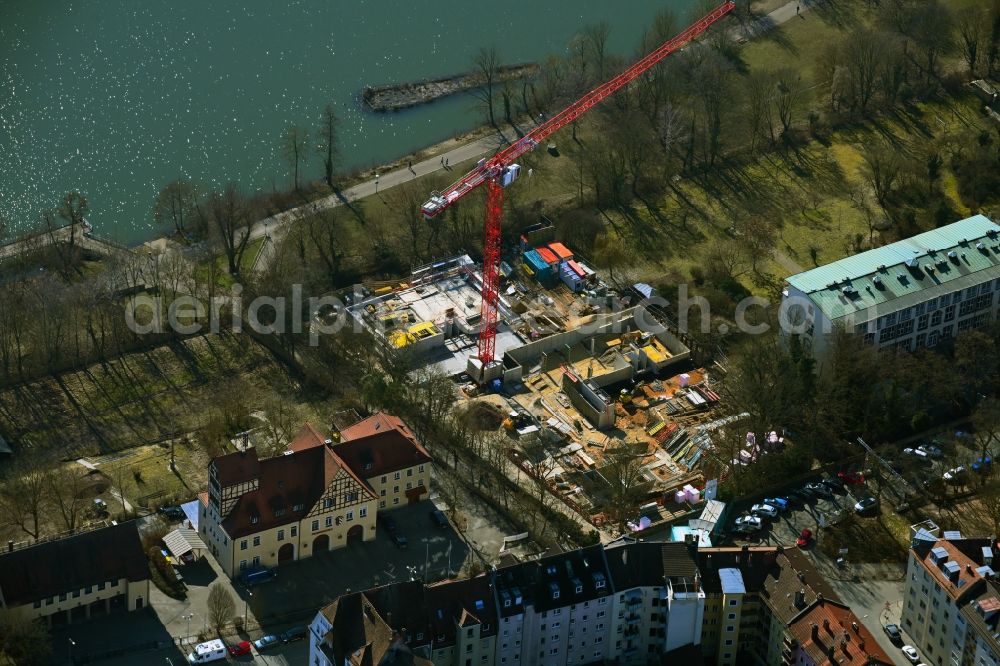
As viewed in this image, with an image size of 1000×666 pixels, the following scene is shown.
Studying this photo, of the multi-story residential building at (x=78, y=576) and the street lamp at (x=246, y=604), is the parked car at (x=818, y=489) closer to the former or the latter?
the street lamp at (x=246, y=604)

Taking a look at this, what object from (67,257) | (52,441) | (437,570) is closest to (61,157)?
(67,257)

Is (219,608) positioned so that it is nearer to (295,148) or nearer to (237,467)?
(237,467)

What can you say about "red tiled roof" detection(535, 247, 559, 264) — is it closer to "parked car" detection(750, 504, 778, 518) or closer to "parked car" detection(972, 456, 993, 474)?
"parked car" detection(750, 504, 778, 518)

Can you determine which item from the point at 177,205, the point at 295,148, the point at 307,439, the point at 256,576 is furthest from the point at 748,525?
the point at 295,148

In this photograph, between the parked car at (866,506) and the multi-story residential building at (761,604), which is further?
Answer: the parked car at (866,506)

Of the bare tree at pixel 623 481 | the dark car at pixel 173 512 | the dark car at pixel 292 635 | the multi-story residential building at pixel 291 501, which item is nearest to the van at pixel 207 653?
the dark car at pixel 292 635

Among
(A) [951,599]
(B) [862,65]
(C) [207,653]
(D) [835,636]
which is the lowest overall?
(C) [207,653]

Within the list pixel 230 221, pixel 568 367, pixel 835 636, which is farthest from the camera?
pixel 230 221
